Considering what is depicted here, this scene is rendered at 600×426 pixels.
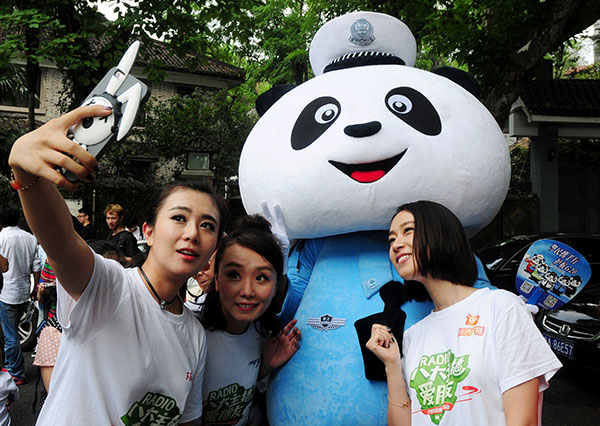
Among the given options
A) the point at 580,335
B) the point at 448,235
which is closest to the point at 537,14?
the point at 580,335

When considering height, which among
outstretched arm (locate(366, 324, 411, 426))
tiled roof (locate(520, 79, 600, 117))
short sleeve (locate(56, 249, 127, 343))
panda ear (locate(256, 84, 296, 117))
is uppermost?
tiled roof (locate(520, 79, 600, 117))

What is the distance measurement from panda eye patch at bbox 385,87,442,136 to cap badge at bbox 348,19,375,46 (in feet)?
2.02

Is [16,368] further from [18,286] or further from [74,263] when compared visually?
[74,263]

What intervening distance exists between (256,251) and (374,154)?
74 cm

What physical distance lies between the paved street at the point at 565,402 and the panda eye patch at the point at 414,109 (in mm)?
3781

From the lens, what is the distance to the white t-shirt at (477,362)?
182cm

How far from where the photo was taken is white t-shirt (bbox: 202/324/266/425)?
2.27 meters

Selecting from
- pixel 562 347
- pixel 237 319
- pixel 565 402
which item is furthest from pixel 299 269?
pixel 565 402

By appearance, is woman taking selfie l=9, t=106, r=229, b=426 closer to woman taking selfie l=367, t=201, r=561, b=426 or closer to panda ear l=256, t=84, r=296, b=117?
woman taking selfie l=367, t=201, r=561, b=426

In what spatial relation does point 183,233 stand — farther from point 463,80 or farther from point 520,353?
point 463,80

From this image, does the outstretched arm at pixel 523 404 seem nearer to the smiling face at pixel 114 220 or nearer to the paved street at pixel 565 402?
the paved street at pixel 565 402

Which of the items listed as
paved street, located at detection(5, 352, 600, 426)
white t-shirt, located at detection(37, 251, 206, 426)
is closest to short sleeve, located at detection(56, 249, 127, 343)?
white t-shirt, located at detection(37, 251, 206, 426)

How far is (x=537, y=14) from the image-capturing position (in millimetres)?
8242

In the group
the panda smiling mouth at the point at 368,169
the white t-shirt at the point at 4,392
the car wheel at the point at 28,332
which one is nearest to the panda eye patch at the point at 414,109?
the panda smiling mouth at the point at 368,169
